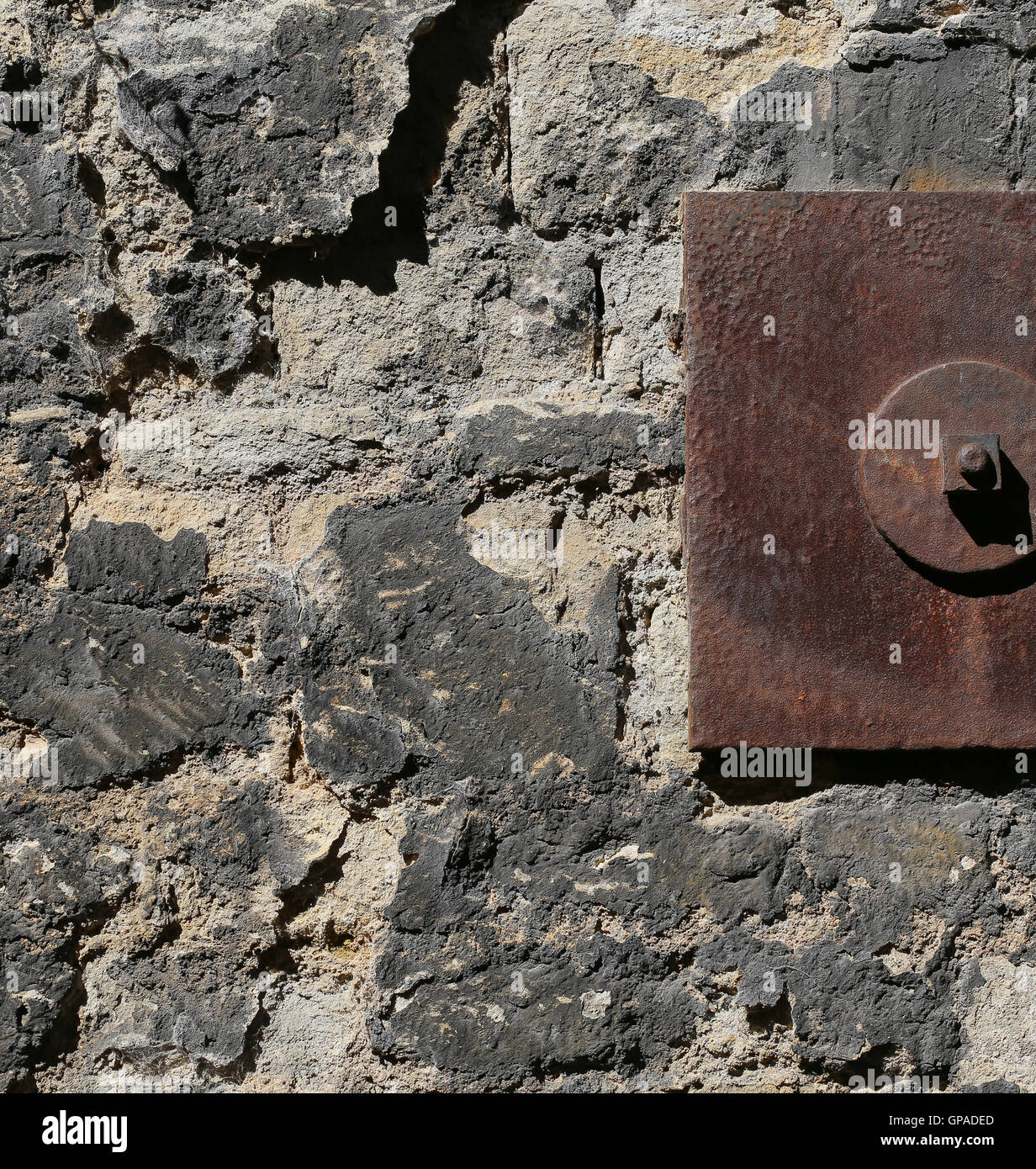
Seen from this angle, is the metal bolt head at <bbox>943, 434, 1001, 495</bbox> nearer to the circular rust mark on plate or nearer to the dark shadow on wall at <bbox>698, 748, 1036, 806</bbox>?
the circular rust mark on plate

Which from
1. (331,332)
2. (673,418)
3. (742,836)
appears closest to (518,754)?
(742,836)

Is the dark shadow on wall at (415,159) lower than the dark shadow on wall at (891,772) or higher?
higher

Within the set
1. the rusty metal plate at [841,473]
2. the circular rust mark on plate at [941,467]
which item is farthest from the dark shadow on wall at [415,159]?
the circular rust mark on plate at [941,467]

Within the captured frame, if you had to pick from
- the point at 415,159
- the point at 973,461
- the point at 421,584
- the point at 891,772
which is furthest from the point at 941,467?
the point at 415,159

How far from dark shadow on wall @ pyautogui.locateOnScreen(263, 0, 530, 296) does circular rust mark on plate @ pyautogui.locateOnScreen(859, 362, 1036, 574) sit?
21.9 inches

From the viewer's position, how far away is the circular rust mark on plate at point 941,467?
858 millimetres

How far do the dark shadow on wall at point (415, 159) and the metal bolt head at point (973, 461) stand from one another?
593mm

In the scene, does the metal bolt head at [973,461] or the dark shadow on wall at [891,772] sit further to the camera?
the dark shadow on wall at [891,772]

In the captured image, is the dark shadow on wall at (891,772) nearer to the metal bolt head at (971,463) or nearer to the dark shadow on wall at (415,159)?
the metal bolt head at (971,463)

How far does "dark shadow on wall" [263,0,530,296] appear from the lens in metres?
0.95

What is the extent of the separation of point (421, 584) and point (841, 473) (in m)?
0.45

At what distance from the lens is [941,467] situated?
859 mm

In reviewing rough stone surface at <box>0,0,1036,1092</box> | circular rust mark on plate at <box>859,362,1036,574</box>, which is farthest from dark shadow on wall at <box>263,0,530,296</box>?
circular rust mark on plate at <box>859,362,1036,574</box>

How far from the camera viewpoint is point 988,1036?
913 millimetres
